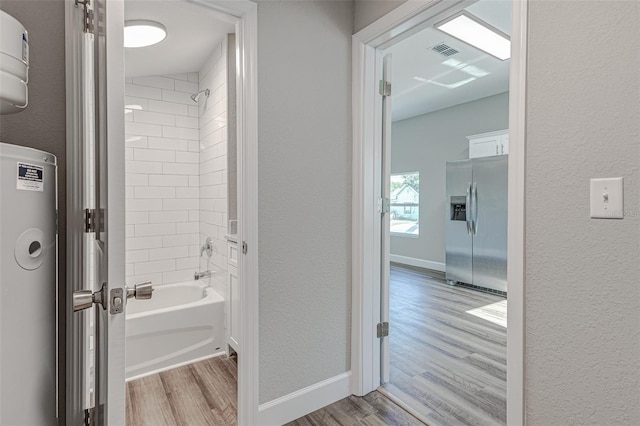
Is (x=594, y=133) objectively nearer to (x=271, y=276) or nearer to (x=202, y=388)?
(x=271, y=276)

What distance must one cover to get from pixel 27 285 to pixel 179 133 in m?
2.89

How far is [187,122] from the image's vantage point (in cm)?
346

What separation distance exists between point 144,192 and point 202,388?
77.2 inches

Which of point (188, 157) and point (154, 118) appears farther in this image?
point (188, 157)

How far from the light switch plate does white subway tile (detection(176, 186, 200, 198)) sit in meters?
3.27

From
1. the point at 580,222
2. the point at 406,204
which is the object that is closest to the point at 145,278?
the point at 580,222

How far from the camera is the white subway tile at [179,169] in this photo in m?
3.36

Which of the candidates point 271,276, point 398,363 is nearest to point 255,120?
point 271,276

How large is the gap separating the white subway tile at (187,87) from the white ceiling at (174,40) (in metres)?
0.11

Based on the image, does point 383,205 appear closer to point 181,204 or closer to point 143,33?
point 143,33

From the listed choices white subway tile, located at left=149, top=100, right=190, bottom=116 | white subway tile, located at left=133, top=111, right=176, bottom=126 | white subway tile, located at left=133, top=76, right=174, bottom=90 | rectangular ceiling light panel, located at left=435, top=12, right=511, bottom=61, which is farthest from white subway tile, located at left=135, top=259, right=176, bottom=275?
rectangular ceiling light panel, located at left=435, top=12, right=511, bottom=61

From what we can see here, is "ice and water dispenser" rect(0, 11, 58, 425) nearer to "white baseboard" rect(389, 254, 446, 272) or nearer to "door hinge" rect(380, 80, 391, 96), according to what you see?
"door hinge" rect(380, 80, 391, 96)

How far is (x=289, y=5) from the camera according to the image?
6.02 ft

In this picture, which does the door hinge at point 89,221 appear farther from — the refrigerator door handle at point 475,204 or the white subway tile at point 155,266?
the refrigerator door handle at point 475,204
